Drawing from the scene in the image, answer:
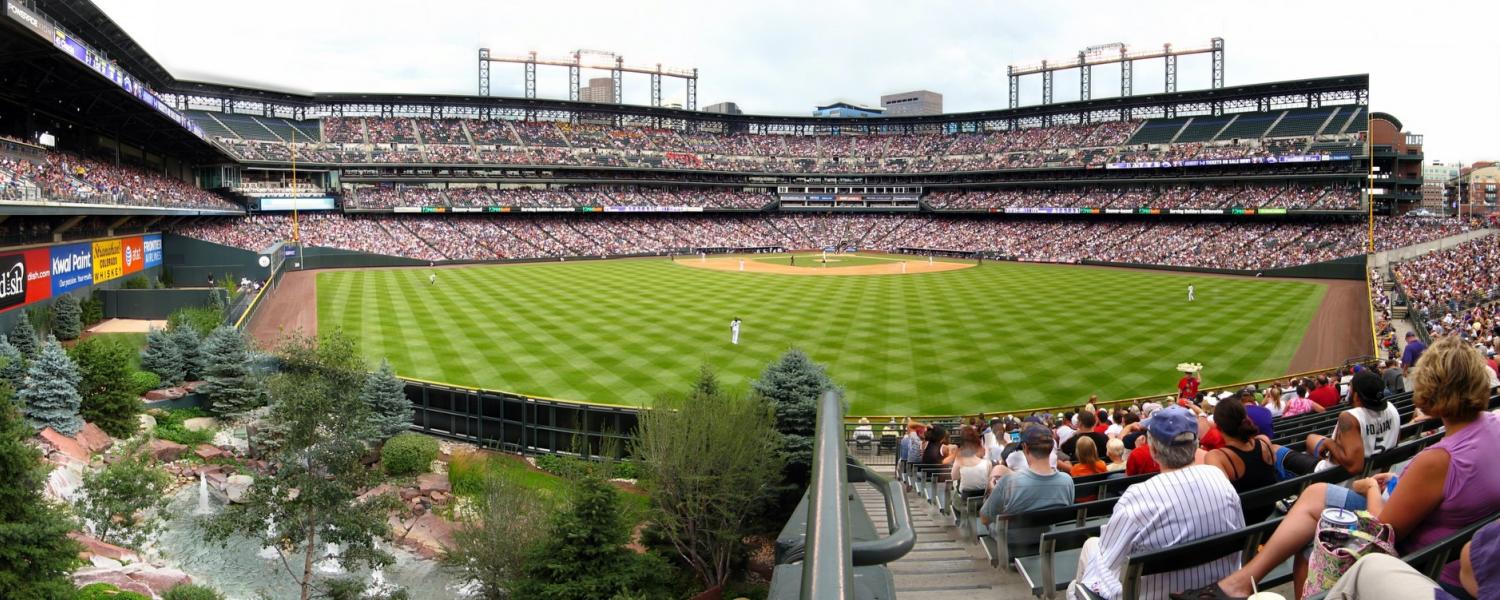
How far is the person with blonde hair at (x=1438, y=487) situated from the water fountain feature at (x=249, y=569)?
1534cm

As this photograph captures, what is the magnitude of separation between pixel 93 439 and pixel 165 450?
1795 millimetres

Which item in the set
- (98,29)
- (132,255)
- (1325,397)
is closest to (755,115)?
(98,29)

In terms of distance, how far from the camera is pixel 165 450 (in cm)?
2323

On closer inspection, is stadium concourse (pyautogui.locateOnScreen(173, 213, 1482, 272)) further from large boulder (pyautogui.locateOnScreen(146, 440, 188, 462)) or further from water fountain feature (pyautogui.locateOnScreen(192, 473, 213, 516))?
water fountain feature (pyautogui.locateOnScreen(192, 473, 213, 516))

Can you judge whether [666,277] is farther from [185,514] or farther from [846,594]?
[846,594]

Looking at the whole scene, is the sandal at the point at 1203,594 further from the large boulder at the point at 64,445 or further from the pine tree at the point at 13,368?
the pine tree at the point at 13,368

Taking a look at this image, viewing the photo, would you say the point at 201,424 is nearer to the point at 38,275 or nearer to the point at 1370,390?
the point at 38,275

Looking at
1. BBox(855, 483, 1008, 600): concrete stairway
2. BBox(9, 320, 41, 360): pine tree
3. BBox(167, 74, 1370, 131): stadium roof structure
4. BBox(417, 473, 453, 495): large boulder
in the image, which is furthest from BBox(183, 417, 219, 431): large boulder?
BBox(167, 74, 1370, 131): stadium roof structure

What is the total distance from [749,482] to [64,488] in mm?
15794

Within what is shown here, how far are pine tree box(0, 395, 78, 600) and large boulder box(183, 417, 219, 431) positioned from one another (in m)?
12.1

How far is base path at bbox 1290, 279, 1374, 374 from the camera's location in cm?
3102

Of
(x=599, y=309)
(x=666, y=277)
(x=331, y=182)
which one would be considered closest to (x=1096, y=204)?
(x=666, y=277)

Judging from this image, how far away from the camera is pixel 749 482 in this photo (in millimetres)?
16375

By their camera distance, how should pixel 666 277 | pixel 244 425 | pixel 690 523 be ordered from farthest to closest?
pixel 666 277, pixel 244 425, pixel 690 523
